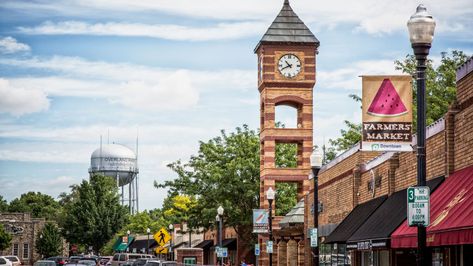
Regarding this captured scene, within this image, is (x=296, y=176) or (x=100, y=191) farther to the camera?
(x=100, y=191)

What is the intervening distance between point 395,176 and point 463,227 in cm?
1308

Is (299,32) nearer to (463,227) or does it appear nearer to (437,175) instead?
(437,175)

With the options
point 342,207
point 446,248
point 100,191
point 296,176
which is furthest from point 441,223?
point 100,191

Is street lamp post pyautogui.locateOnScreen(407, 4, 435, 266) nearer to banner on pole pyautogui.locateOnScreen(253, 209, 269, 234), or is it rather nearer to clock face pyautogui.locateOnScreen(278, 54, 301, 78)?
banner on pole pyautogui.locateOnScreen(253, 209, 269, 234)

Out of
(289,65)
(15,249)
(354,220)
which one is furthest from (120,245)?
(354,220)

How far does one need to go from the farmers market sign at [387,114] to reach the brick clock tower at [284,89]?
46.6 m

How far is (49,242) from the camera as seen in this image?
410 feet

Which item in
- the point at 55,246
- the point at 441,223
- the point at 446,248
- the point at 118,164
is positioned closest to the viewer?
the point at 441,223

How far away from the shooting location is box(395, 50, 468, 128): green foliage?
64.1 m

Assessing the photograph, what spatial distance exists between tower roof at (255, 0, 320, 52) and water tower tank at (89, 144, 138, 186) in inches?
3521

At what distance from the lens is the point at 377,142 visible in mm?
17859

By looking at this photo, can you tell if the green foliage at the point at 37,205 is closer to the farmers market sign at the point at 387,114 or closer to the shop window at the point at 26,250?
the shop window at the point at 26,250

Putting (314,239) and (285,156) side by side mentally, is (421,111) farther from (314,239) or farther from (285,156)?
(285,156)

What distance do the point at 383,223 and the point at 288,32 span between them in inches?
1567
